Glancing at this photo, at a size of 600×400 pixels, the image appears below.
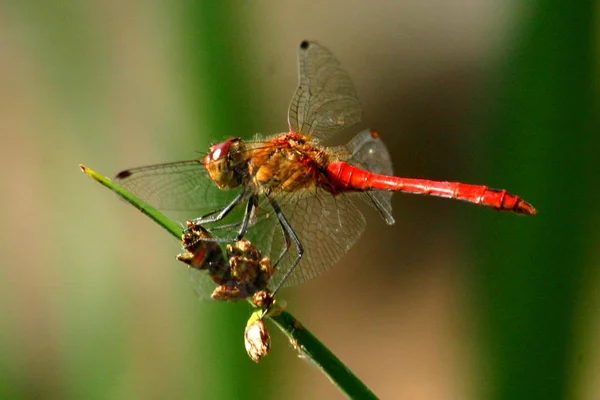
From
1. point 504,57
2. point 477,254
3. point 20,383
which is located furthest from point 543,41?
point 20,383

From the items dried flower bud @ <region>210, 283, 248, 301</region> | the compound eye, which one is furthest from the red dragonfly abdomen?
dried flower bud @ <region>210, 283, 248, 301</region>

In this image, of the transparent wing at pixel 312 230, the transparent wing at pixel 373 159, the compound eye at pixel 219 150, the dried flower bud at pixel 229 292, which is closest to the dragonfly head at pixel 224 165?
the compound eye at pixel 219 150

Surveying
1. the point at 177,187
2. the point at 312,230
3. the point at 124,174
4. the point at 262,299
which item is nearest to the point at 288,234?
the point at 312,230

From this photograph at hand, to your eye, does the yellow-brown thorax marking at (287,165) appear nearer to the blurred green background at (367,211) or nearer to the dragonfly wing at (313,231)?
the dragonfly wing at (313,231)

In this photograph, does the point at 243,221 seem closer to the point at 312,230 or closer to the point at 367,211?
the point at 312,230

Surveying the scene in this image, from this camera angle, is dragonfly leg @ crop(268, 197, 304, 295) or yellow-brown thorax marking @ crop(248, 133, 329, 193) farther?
yellow-brown thorax marking @ crop(248, 133, 329, 193)

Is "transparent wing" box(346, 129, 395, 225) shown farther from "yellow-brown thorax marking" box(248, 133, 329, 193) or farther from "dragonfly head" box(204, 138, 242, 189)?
"dragonfly head" box(204, 138, 242, 189)
